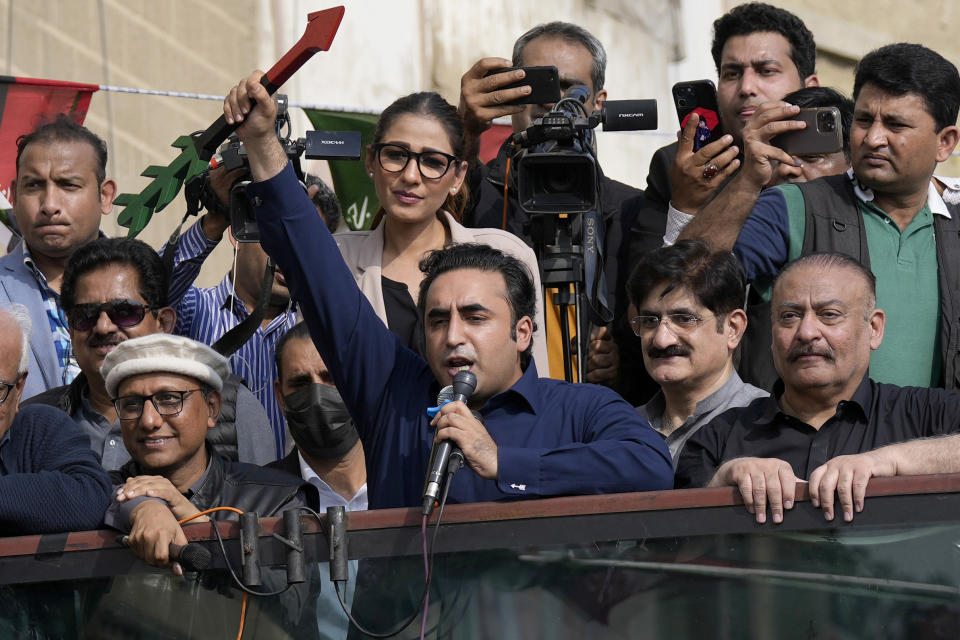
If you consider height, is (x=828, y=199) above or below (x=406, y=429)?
above

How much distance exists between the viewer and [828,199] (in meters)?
4.93

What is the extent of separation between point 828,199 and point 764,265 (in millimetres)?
275

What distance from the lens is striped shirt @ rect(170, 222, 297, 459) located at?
17.8 feet

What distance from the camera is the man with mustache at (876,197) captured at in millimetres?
4863

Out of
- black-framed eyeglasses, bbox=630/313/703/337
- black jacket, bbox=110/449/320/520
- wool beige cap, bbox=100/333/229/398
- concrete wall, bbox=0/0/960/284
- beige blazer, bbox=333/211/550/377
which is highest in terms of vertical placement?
concrete wall, bbox=0/0/960/284

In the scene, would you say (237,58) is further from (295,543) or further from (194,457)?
(295,543)

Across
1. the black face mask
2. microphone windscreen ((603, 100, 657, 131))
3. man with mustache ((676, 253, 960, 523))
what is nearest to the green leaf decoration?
the black face mask

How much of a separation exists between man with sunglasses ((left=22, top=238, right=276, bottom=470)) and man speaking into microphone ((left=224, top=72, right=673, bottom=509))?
33.0 inches

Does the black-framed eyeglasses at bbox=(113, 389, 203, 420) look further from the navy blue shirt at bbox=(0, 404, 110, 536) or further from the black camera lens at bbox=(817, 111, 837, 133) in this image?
the black camera lens at bbox=(817, 111, 837, 133)

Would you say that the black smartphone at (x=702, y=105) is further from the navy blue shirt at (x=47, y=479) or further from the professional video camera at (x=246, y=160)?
the navy blue shirt at (x=47, y=479)

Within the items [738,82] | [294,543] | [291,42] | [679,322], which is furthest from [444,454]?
[291,42]

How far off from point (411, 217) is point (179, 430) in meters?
1.09

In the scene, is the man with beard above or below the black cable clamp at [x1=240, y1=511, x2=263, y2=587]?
above

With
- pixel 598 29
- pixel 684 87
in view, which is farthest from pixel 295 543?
pixel 598 29
